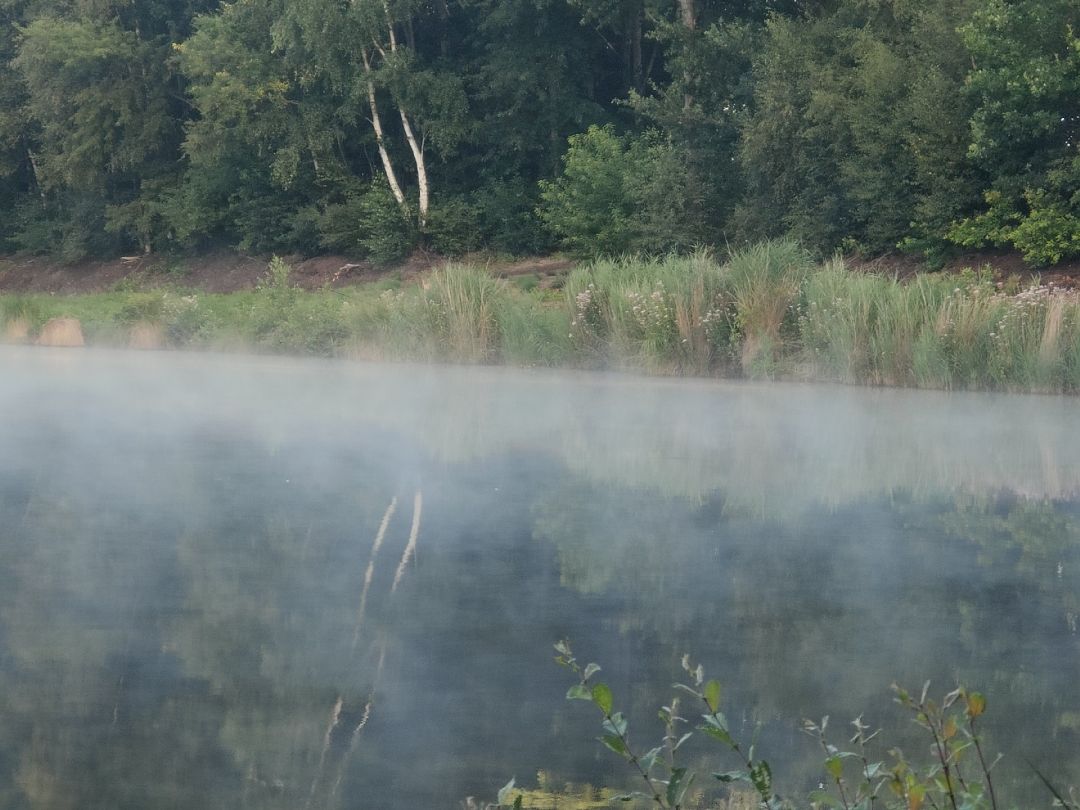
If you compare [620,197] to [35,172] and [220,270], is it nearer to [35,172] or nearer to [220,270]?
[220,270]

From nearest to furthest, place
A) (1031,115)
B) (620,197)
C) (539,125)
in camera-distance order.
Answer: (1031,115) < (620,197) < (539,125)

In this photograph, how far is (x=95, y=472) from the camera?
827cm

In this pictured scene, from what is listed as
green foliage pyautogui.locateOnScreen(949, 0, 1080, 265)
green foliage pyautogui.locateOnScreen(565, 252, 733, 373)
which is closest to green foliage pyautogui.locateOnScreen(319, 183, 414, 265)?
green foliage pyautogui.locateOnScreen(949, 0, 1080, 265)

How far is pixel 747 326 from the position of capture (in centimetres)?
1684

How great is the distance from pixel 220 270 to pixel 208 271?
423mm

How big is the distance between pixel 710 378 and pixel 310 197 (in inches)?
970

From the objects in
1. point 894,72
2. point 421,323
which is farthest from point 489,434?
point 894,72

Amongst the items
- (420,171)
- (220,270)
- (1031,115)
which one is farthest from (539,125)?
(1031,115)

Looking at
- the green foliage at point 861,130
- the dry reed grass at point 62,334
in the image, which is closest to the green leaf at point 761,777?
the dry reed grass at point 62,334

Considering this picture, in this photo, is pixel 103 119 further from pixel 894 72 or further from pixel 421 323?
pixel 421 323

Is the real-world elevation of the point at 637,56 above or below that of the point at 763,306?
below

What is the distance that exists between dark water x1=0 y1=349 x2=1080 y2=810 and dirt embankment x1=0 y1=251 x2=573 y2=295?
946 inches

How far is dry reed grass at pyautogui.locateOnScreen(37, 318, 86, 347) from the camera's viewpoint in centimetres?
2469

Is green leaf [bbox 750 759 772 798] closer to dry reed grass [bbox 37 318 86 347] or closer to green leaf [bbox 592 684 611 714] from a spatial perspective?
green leaf [bbox 592 684 611 714]
